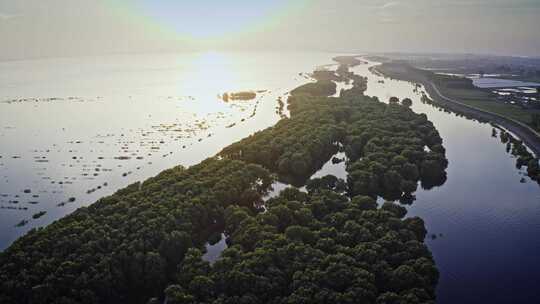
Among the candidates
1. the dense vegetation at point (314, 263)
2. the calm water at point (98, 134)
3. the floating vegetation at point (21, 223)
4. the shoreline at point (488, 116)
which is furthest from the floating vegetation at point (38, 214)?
the shoreline at point (488, 116)

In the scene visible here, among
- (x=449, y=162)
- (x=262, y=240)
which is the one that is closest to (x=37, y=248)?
(x=262, y=240)

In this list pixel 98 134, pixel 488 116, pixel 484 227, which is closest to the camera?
pixel 484 227

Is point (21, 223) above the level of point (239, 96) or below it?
below

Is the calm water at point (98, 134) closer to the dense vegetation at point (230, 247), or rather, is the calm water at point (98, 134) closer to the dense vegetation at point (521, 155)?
the dense vegetation at point (230, 247)

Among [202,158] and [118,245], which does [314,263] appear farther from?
[202,158]

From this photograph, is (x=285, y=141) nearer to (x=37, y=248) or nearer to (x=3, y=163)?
(x=37, y=248)

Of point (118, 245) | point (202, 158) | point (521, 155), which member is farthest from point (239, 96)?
point (118, 245)

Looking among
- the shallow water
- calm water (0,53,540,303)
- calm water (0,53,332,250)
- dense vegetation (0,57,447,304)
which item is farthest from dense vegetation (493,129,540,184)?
calm water (0,53,332,250)

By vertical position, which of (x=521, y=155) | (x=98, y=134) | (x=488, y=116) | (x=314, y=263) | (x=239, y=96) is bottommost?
(x=314, y=263)
